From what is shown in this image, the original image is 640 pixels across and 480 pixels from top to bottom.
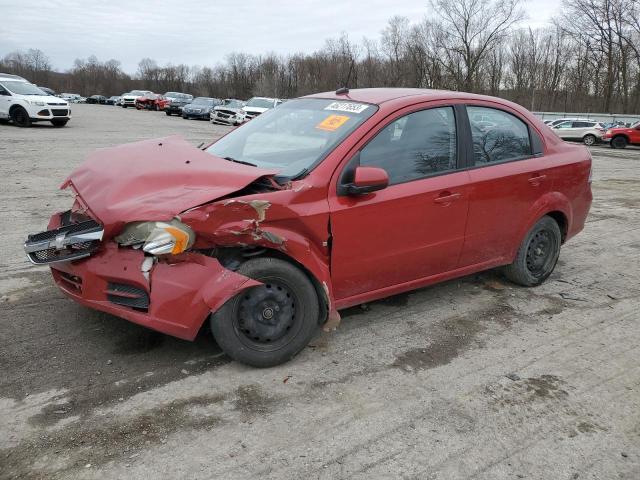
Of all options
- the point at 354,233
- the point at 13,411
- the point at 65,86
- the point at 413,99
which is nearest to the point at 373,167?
the point at 354,233

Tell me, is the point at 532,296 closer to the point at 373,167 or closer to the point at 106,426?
the point at 373,167

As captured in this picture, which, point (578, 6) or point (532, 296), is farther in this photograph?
point (578, 6)

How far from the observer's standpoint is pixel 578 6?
52719 millimetres

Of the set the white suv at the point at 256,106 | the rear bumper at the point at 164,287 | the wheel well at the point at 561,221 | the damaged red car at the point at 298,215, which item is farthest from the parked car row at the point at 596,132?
the rear bumper at the point at 164,287

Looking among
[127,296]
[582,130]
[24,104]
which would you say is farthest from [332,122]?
[582,130]

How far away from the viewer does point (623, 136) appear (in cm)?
2833

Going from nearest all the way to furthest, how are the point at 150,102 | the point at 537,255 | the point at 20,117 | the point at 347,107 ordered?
the point at 347,107, the point at 537,255, the point at 20,117, the point at 150,102

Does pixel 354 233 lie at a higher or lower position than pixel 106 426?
higher

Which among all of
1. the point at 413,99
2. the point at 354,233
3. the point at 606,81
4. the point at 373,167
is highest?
the point at 606,81

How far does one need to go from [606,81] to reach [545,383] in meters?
62.0

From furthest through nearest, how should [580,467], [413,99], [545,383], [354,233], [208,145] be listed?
[208,145]
[413,99]
[354,233]
[545,383]
[580,467]

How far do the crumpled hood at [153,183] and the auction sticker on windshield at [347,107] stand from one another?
0.92 metres

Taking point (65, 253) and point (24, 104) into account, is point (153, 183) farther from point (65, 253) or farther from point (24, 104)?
point (24, 104)

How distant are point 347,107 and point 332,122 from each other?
0.22 m
